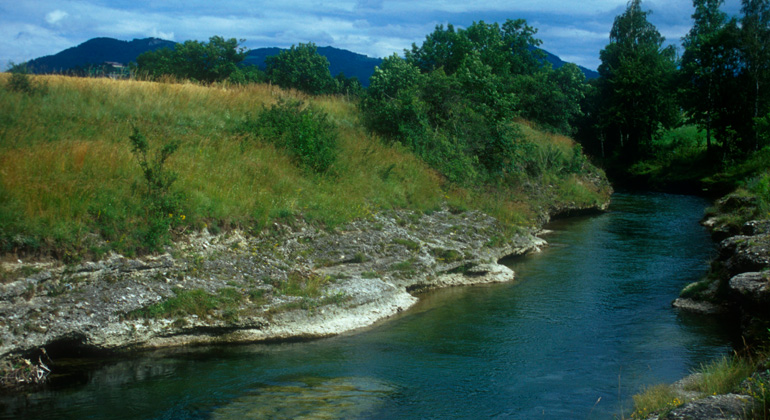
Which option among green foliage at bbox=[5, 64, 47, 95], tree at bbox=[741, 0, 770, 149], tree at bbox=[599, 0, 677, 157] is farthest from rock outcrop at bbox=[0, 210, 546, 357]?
tree at bbox=[599, 0, 677, 157]

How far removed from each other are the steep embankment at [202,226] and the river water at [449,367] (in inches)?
30.5

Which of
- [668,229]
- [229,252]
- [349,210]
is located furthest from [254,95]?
[668,229]

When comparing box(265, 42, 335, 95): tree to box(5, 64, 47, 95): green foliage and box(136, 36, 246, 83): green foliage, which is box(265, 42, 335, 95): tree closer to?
box(136, 36, 246, 83): green foliage

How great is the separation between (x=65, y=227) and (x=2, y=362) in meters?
3.07

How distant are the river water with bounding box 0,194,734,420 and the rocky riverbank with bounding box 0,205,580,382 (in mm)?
522

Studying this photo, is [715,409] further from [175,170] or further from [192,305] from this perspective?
[175,170]

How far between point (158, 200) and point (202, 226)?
115 centimetres

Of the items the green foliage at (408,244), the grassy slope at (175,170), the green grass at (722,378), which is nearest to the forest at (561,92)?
the grassy slope at (175,170)

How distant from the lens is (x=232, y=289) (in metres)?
12.4

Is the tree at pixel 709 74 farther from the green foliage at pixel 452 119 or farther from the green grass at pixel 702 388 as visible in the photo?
the green grass at pixel 702 388

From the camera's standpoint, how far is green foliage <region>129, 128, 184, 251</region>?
12.5 m

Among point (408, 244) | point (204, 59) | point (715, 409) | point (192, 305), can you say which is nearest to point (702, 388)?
point (715, 409)

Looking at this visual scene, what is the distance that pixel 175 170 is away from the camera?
49.3ft

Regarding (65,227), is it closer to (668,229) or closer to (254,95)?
(254,95)
